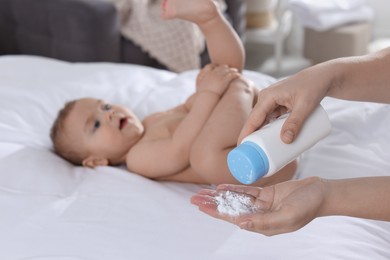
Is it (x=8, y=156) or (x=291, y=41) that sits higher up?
(x=8, y=156)

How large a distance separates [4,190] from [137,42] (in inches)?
60.9

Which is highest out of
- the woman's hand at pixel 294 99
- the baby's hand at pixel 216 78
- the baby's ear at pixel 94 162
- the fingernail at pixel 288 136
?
→ the woman's hand at pixel 294 99

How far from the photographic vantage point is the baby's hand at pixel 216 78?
1510 mm

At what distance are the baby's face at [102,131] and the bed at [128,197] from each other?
0.06m

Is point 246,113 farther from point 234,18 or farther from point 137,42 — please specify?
point 234,18

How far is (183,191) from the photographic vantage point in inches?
56.7

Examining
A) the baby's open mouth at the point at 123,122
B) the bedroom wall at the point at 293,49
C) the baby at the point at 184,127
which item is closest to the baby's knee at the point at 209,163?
the baby at the point at 184,127

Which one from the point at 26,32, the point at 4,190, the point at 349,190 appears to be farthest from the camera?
the point at 26,32

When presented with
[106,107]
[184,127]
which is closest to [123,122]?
[106,107]

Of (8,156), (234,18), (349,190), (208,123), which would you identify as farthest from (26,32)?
(349,190)

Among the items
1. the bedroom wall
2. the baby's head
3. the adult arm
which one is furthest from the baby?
the bedroom wall

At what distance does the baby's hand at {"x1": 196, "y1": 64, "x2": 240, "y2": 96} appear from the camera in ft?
4.95

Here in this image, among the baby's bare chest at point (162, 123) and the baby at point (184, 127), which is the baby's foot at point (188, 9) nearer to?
the baby at point (184, 127)

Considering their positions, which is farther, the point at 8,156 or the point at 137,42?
the point at 137,42
